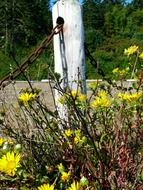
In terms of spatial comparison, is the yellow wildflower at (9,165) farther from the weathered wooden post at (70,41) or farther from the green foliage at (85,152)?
the weathered wooden post at (70,41)

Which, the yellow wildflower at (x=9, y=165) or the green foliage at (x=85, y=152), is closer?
the yellow wildflower at (x=9, y=165)

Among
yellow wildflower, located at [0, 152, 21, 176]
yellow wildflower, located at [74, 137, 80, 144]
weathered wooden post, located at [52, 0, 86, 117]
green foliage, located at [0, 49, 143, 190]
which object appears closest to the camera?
yellow wildflower, located at [0, 152, 21, 176]

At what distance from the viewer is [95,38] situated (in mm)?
35000

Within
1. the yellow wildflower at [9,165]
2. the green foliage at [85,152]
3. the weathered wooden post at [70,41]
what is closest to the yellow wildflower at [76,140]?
the green foliage at [85,152]

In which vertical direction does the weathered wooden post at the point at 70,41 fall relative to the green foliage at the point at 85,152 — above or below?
above

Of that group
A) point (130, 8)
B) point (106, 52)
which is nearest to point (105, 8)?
point (130, 8)

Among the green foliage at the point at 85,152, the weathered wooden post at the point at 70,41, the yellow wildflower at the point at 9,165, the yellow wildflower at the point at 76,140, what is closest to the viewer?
the yellow wildflower at the point at 9,165

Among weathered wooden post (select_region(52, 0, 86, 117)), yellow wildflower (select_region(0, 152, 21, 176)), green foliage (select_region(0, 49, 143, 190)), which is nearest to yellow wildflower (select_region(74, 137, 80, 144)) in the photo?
green foliage (select_region(0, 49, 143, 190))

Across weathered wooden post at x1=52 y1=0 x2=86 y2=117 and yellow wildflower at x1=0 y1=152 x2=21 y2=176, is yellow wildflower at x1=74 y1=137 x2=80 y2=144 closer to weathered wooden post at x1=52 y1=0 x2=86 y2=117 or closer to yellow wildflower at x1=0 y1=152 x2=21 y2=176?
yellow wildflower at x1=0 y1=152 x2=21 y2=176

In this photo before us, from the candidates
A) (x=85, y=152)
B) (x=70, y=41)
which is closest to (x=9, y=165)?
(x=85, y=152)

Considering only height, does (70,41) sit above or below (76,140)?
above

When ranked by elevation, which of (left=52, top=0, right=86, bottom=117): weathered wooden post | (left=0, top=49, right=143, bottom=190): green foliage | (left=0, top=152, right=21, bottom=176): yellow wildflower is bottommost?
(left=0, top=49, right=143, bottom=190): green foliage

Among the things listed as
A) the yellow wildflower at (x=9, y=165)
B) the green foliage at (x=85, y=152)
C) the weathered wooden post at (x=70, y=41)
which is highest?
the weathered wooden post at (x=70, y=41)

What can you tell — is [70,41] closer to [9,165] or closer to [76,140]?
[76,140]
